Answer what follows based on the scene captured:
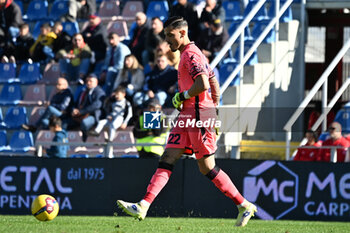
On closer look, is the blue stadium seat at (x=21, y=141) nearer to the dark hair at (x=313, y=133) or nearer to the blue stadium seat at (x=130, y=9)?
the blue stadium seat at (x=130, y=9)

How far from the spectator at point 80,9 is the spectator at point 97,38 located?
2.53 feet

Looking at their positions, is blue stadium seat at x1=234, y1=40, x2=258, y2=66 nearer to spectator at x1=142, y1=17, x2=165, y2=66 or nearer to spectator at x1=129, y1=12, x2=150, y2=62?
spectator at x1=142, y1=17, x2=165, y2=66

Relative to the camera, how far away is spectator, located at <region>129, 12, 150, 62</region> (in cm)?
1648

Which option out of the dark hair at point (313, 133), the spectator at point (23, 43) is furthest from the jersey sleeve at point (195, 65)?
the spectator at point (23, 43)

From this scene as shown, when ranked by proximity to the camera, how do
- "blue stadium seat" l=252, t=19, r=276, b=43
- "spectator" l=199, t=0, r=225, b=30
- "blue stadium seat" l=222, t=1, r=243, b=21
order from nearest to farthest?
"blue stadium seat" l=252, t=19, r=276, b=43 < "spectator" l=199, t=0, r=225, b=30 < "blue stadium seat" l=222, t=1, r=243, b=21

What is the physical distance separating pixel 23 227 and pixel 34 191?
13.1ft

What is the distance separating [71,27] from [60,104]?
2.84m

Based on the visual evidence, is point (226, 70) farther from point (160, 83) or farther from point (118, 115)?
point (118, 115)

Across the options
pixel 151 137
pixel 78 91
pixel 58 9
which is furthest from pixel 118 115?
pixel 58 9

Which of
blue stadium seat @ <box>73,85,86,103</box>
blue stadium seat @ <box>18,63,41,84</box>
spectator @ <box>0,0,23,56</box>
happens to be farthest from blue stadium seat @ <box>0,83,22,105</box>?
blue stadium seat @ <box>73,85,86,103</box>

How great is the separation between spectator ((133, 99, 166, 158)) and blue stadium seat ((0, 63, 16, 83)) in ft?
16.1

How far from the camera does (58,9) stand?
1883cm

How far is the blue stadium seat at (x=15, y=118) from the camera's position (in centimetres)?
1652

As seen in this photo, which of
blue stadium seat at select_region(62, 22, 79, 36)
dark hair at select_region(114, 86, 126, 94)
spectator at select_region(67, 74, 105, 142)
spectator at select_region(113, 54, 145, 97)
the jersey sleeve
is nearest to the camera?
the jersey sleeve
